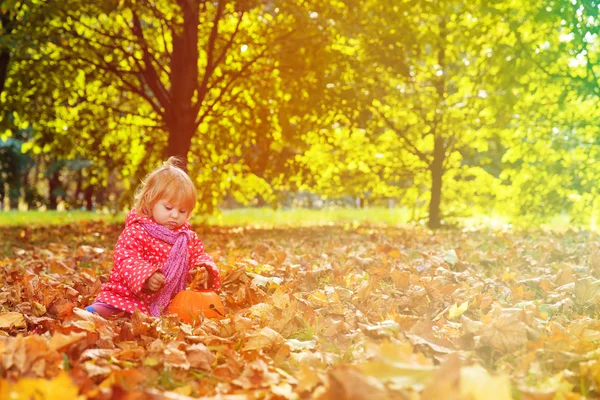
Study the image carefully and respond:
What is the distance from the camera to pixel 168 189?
3680mm

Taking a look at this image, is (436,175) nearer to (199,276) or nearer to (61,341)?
(199,276)

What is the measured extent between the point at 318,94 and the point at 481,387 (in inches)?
357

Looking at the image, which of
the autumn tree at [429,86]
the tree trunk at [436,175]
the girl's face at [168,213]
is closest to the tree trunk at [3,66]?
the autumn tree at [429,86]

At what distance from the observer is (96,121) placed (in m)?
11.2

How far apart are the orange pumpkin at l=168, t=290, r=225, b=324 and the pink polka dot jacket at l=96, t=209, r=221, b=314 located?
8.8 inches

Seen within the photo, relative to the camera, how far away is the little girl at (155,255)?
3553 mm

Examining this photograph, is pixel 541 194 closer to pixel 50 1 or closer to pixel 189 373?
pixel 50 1

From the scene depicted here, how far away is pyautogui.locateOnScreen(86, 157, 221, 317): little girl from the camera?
11.7 ft

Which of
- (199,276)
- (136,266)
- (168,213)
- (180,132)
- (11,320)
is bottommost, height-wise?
(11,320)

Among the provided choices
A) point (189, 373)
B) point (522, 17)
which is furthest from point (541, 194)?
point (189, 373)

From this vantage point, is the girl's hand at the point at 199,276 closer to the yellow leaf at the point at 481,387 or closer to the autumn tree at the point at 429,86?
the yellow leaf at the point at 481,387

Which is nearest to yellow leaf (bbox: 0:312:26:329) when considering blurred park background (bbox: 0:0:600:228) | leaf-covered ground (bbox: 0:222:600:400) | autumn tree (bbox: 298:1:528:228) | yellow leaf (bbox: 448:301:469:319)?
leaf-covered ground (bbox: 0:222:600:400)

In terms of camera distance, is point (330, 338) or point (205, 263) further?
point (205, 263)

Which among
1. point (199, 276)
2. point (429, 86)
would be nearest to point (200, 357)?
point (199, 276)
